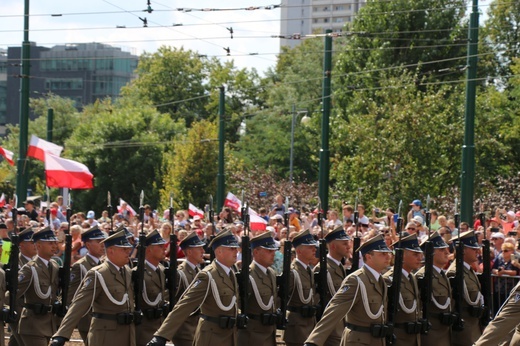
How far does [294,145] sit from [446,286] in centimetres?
4720

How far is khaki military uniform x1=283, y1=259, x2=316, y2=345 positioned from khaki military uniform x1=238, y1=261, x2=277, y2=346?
2.24ft

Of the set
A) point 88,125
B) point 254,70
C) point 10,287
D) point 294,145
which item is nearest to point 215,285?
point 10,287

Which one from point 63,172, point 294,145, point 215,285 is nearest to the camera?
point 215,285

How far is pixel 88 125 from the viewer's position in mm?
62375

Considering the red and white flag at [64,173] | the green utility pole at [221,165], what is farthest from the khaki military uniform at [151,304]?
the green utility pole at [221,165]

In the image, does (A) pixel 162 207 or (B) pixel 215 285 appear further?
(A) pixel 162 207

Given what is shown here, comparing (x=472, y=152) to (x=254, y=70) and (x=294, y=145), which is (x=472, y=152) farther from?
(x=254, y=70)

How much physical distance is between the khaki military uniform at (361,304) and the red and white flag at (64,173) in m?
17.0

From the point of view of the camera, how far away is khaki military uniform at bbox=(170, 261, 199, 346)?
1212 centimetres

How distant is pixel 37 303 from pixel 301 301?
289cm

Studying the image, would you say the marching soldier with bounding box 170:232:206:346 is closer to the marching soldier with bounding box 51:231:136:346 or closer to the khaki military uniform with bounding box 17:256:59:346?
the marching soldier with bounding box 51:231:136:346

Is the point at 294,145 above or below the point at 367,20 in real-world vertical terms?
below

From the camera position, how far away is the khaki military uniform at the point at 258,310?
37.4ft

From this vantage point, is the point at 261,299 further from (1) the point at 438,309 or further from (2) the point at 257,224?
(2) the point at 257,224
